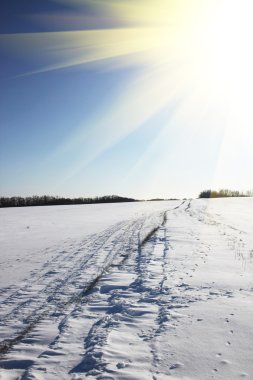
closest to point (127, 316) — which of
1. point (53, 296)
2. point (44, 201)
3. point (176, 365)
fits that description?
point (176, 365)

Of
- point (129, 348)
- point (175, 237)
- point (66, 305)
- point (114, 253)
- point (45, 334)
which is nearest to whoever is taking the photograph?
point (129, 348)

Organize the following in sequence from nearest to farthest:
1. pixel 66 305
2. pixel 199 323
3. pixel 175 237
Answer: pixel 199 323, pixel 66 305, pixel 175 237

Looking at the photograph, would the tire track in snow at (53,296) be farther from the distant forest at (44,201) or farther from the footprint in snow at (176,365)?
the distant forest at (44,201)

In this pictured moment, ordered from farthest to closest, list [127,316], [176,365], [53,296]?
[53,296] → [127,316] → [176,365]

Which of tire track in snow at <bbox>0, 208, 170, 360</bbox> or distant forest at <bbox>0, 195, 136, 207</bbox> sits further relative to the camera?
distant forest at <bbox>0, 195, 136, 207</bbox>

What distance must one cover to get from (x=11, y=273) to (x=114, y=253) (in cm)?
448

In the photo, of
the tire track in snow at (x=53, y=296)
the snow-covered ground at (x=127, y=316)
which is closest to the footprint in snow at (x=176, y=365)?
the snow-covered ground at (x=127, y=316)

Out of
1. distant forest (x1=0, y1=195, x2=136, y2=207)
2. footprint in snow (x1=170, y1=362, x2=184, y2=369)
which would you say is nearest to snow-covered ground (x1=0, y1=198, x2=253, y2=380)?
footprint in snow (x1=170, y1=362, x2=184, y2=369)

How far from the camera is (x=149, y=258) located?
12852 mm

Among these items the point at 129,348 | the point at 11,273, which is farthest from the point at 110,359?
the point at 11,273

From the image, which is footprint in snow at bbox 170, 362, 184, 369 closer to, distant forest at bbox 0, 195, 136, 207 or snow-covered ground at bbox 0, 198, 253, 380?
snow-covered ground at bbox 0, 198, 253, 380

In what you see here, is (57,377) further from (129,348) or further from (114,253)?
(114,253)

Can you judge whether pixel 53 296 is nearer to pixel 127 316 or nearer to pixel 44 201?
pixel 127 316

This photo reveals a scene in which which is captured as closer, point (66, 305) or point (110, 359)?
point (110, 359)
